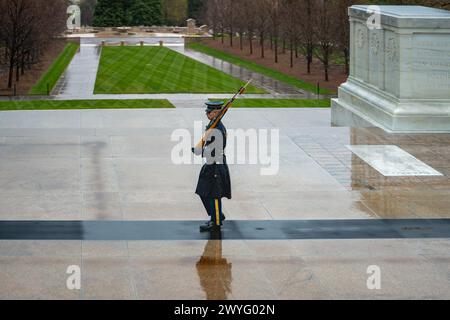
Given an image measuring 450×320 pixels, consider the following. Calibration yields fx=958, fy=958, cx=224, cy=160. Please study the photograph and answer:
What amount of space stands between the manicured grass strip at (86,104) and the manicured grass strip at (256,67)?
11534mm

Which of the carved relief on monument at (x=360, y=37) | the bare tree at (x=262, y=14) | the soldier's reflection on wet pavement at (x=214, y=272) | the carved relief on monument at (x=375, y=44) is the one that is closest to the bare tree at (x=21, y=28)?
the bare tree at (x=262, y=14)

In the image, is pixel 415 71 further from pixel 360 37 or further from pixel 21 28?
pixel 21 28

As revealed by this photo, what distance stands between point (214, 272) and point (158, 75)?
41572mm

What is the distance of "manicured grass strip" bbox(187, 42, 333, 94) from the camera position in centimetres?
4788

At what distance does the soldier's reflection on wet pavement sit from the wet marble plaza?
0.02 meters

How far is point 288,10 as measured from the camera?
5866 cm

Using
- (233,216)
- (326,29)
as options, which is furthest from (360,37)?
(326,29)

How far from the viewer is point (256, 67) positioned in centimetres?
5816

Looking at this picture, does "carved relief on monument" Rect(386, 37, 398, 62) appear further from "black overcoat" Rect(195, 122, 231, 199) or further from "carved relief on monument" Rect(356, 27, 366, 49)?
"black overcoat" Rect(195, 122, 231, 199)

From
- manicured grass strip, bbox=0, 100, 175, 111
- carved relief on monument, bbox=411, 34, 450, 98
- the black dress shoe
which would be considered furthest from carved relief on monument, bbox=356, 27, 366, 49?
the black dress shoe

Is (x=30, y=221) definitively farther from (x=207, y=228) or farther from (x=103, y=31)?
(x=103, y=31)

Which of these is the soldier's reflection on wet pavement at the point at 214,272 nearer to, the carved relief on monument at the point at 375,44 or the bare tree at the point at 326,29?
the carved relief on monument at the point at 375,44

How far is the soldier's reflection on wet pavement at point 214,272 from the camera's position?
10.1 m
